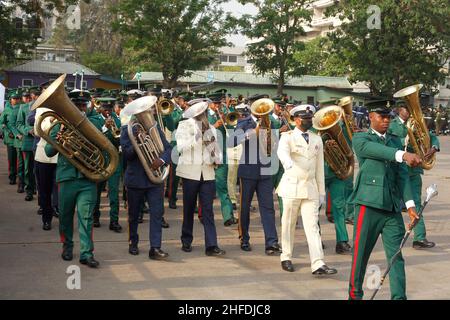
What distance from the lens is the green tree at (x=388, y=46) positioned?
122ft

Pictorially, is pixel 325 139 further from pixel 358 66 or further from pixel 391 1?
pixel 358 66

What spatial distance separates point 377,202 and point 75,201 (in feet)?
11.9

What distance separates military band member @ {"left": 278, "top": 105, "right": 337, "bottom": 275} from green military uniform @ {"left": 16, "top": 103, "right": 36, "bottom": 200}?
5.94m

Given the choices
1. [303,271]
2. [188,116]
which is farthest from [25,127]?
[303,271]

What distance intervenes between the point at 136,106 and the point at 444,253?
14.7ft

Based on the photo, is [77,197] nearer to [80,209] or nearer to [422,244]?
[80,209]

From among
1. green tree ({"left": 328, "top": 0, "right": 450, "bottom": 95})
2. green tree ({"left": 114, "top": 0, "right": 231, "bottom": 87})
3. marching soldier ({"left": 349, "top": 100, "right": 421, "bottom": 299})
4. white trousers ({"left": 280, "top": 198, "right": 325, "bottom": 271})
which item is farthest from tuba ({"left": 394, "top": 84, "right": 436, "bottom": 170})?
green tree ({"left": 328, "top": 0, "right": 450, "bottom": 95})

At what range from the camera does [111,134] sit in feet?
35.2

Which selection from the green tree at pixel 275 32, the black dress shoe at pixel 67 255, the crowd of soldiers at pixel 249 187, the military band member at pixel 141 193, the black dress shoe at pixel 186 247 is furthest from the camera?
the green tree at pixel 275 32

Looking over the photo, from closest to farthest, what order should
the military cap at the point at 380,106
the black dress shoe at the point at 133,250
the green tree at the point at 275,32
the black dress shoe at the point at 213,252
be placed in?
the military cap at the point at 380,106 < the black dress shoe at the point at 133,250 < the black dress shoe at the point at 213,252 < the green tree at the point at 275,32

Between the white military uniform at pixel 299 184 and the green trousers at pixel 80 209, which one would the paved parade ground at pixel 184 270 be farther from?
the white military uniform at pixel 299 184

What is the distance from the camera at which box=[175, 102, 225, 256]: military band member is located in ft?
30.8

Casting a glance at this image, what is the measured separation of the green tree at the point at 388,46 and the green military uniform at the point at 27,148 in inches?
1040

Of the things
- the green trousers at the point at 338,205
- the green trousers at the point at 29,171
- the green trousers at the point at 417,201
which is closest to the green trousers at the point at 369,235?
the green trousers at the point at 338,205
